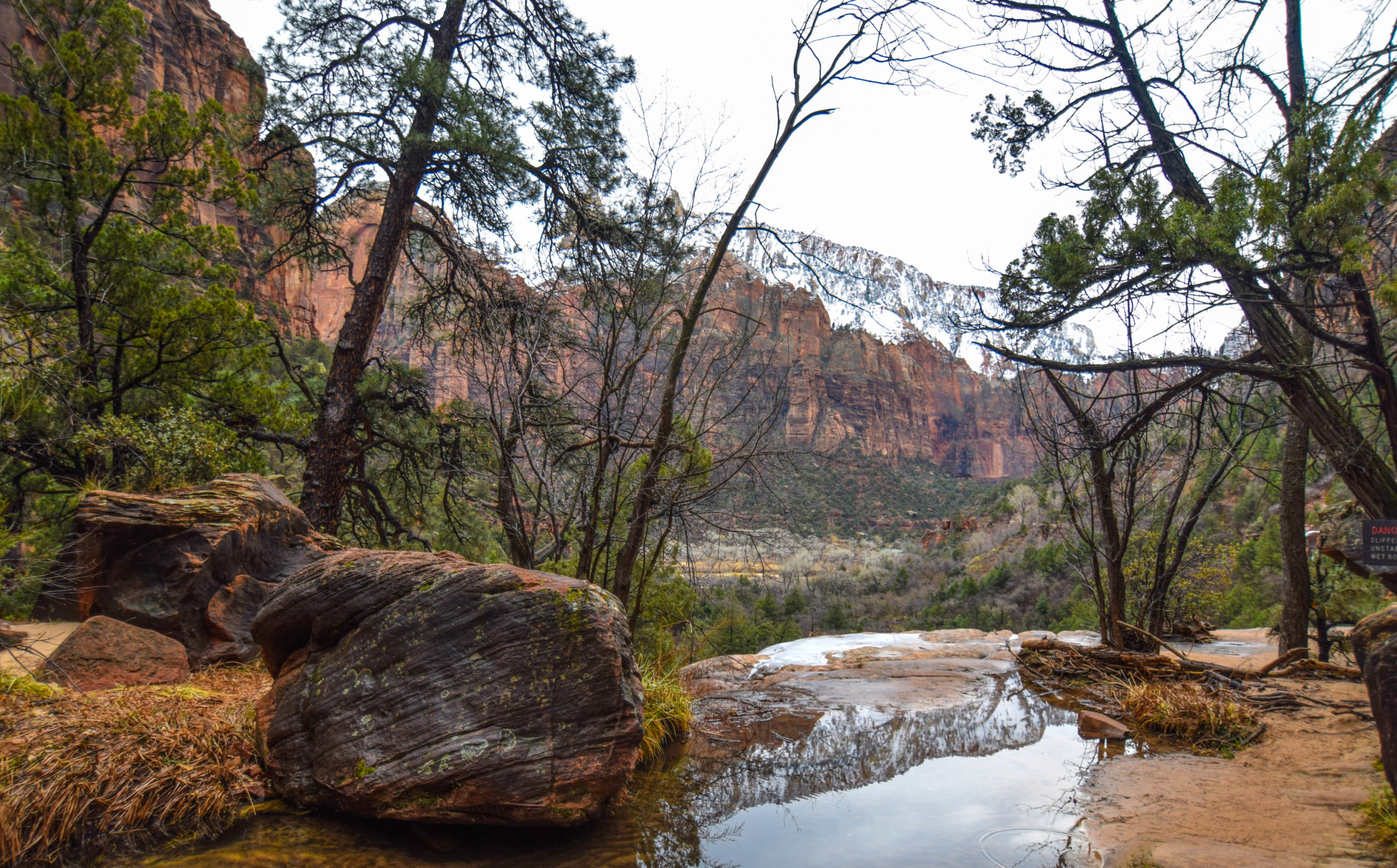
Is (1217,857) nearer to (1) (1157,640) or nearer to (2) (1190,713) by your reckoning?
(2) (1190,713)

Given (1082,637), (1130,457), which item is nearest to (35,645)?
(1130,457)

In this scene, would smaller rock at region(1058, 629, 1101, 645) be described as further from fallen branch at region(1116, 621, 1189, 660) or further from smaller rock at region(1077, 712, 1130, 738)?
smaller rock at region(1077, 712, 1130, 738)

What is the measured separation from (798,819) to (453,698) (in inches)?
75.4

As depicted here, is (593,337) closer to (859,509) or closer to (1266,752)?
(1266,752)

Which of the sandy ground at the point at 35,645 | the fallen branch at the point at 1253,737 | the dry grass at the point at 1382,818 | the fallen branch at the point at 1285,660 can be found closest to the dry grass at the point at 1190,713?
the fallen branch at the point at 1253,737

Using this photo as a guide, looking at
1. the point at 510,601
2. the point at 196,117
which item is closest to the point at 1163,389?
the point at 510,601

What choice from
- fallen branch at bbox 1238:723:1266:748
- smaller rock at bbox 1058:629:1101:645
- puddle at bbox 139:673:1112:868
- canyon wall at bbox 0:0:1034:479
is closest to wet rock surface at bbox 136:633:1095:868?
puddle at bbox 139:673:1112:868

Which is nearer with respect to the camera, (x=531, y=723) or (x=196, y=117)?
(x=531, y=723)

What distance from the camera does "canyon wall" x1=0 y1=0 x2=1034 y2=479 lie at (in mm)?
6477

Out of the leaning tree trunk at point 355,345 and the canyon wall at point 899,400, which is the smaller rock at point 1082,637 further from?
the leaning tree trunk at point 355,345

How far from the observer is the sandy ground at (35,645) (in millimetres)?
4156

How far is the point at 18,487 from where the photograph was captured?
723 centimetres

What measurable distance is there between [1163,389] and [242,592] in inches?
323

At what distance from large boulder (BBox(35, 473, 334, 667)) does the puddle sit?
327 cm
